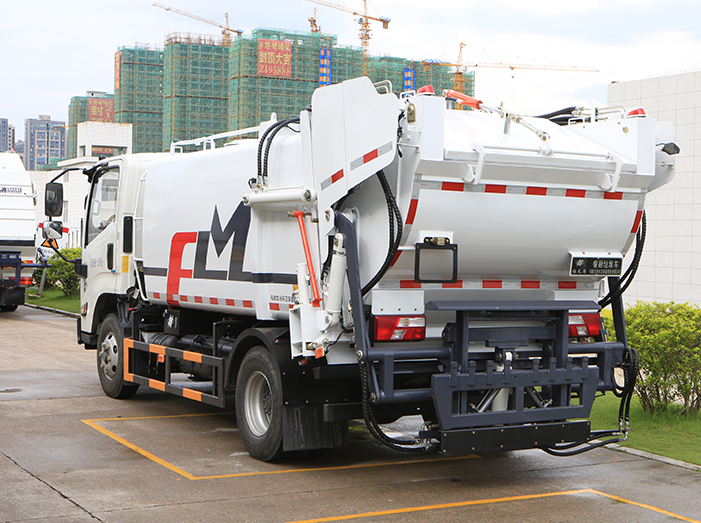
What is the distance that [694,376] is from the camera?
9031 mm

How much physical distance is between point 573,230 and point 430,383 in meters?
1.70

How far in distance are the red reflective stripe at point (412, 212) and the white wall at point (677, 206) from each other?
17.4 meters

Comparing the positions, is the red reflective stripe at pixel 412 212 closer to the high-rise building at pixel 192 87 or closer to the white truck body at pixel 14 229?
the white truck body at pixel 14 229

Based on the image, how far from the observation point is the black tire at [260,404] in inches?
284

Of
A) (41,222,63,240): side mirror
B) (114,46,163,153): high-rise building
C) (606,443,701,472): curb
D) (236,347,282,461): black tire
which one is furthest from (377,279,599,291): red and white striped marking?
(114,46,163,153): high-rise building

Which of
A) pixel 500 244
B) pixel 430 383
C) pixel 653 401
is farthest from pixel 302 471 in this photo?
pixel 653 401

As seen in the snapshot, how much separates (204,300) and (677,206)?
17.3 meters

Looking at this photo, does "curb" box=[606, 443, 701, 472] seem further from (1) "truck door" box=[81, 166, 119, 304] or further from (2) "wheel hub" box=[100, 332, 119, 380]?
(1) "truck door" box=[81, 166, 119, 304]

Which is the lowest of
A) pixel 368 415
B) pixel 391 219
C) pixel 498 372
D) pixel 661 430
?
pixel 661 430

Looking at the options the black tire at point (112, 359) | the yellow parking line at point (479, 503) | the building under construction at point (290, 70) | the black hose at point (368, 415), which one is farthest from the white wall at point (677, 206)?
the building under construction at point (290, 70)

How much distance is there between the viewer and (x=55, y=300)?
29078 millimetres

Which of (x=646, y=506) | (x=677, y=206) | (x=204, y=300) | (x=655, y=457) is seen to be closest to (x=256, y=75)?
(x=677, y=206)

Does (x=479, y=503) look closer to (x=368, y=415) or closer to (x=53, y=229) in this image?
(x=368, y=415)

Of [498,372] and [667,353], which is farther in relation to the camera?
[667,353]
